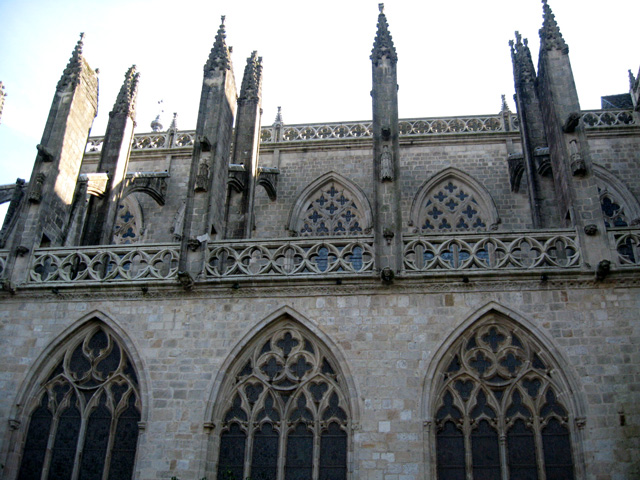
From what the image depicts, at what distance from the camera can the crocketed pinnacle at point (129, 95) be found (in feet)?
51.6

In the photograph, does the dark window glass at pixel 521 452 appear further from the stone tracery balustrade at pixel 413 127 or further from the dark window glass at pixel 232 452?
the stone tracery balustrade at pixel 413 127

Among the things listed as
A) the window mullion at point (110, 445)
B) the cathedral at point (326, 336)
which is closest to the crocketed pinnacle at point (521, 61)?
the cathedral at point (326, 336)

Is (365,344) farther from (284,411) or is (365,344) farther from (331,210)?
(331,210)

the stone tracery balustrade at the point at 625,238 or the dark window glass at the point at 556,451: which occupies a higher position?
the stone tracery balustrade at the point at 625,238

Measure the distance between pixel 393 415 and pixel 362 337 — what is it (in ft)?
4.34

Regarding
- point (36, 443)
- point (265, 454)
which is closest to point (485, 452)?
point (265, 454)

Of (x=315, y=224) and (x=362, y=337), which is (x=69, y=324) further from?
(x=315, y=224)

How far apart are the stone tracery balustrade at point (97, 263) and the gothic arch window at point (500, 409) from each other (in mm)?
5135

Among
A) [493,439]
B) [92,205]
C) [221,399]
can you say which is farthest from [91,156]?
[493,439]

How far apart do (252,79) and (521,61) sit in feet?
20.1

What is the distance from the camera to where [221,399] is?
36.1ft

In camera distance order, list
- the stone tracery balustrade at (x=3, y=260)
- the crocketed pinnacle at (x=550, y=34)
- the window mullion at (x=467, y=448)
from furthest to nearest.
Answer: the crocketed pinnacle at (x=550, y=34) < the stone tracery balustrade at (x=3, y=260) < the window mullion at (x=467, y=448)

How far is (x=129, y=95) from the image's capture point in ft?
52.6

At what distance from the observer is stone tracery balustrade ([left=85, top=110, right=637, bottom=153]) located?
1781cm
